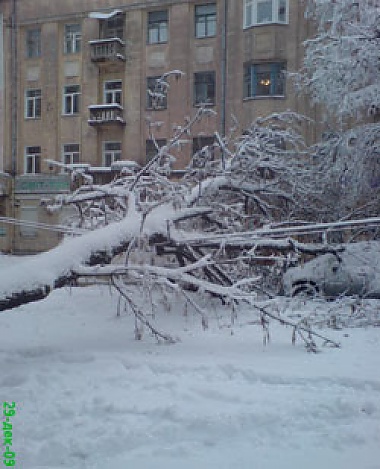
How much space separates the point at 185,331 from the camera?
7285 mm

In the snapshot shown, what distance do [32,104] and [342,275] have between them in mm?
20610

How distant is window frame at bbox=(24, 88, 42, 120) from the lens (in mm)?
25031

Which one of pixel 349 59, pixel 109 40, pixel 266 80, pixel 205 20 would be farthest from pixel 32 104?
pixel 349 59

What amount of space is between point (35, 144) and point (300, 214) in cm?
1836

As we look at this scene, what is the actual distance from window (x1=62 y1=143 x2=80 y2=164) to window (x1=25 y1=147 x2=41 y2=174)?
139cm

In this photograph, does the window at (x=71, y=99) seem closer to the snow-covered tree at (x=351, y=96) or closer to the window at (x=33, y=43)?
the window at (x=33, y=43)

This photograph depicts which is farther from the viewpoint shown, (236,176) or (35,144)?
(35,144)

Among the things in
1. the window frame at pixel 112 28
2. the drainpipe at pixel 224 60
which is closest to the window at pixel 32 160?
the window frame at pixel 112 28

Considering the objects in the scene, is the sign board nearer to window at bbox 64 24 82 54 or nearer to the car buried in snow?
window at bbox 64 24 82 54

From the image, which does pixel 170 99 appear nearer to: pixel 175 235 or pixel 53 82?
pixel 53 82

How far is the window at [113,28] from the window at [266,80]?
7225 millimetres

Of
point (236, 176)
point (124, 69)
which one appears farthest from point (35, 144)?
point (236, 176)

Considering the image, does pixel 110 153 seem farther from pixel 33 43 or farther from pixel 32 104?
pixel 33 43

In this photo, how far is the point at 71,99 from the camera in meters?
24.5
